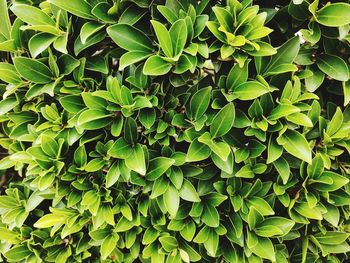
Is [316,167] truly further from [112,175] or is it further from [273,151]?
[112,175]

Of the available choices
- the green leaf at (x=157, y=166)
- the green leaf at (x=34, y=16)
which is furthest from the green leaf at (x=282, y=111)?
the green leaf at (x=34, y=16)

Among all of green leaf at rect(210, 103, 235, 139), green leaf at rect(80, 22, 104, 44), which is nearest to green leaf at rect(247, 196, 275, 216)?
green leaf at rect(210, 103, 235, 139)

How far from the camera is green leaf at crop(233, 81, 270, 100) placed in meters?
1.76

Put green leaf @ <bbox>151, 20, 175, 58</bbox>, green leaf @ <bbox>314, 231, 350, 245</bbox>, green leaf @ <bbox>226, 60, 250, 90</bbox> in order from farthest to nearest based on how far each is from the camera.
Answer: green leaf @ <bbox>314, 231, 350, 245</bbox> → green leaf @ <bbox>226, 60, 250, 90</bbox> → green leaf @ <bbox>151, 20, 175, 58</bbox>

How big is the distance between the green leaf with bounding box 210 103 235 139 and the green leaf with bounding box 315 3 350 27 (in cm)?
59

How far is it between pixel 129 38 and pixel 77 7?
291 mm

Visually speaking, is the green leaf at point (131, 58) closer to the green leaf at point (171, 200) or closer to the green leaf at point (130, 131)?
the green leaf at point (130, 131)

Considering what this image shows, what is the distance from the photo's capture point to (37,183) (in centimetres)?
203

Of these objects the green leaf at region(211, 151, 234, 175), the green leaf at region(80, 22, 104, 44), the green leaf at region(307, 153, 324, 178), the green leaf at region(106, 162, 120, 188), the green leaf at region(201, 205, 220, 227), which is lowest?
the green leaf at region(201, 205, 220, 227)

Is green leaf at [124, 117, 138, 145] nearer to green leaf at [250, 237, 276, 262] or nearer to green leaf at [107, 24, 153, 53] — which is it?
green leaf at [107, 24, 153, 53]

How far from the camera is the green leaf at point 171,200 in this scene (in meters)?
1.94

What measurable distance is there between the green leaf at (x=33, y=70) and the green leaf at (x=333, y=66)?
1.38 metres

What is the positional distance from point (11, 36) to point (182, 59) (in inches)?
35.5

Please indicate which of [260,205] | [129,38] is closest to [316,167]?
[260,205]
